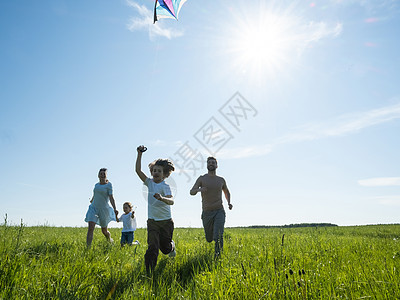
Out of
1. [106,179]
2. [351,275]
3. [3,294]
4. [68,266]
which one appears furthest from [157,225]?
[106,179]

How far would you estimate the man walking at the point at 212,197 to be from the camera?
22.3 ft

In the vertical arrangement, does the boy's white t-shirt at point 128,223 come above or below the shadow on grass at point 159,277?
above

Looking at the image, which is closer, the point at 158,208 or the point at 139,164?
the point at 158,208

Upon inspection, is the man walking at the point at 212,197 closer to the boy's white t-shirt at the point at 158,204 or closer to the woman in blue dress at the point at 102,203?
the boy's white t-shirt at the point at 158,204

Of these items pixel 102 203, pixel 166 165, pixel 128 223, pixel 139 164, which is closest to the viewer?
pixel 139 164

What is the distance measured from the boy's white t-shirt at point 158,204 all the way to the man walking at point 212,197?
1599 mm

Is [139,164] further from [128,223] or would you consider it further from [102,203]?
[128,223]

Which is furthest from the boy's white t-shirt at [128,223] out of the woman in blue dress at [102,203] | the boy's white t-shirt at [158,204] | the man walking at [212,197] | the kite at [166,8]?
the kite at [166,8]

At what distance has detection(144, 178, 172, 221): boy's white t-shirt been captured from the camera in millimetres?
5023

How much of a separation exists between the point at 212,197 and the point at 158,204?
6.99ft

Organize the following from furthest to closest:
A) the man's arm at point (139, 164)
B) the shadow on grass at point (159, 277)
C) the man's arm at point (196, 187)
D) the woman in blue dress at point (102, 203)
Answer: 1. the woman in blue dress at point (102, 203)
2. the man's arm at point (196, 187)
3. the man's arm at point (139, 164)
4. the shadow on grass at point (159, 277)

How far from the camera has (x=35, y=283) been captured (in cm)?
310

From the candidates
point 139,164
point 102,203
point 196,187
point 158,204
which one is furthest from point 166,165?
point 102,203

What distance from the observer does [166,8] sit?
26.4ft
